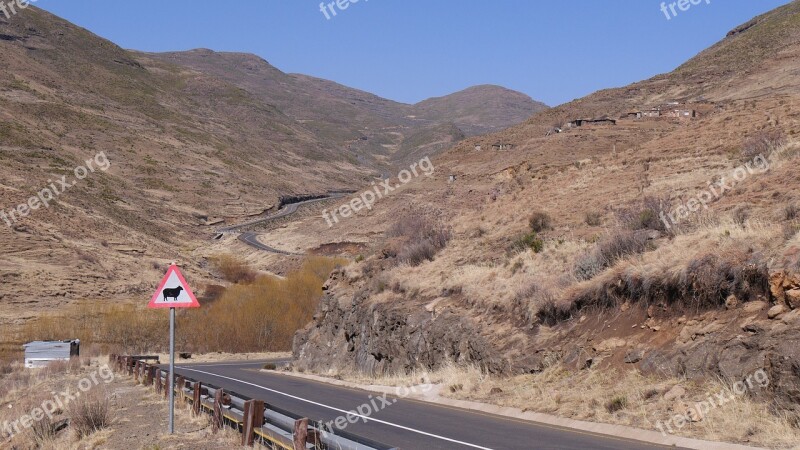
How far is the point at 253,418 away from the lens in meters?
11.3

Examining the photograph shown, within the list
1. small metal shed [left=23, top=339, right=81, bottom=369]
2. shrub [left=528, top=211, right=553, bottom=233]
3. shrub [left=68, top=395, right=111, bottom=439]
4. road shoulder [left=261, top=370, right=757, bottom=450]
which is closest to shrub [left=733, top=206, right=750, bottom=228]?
road shoulder [left=261, top=370, right=757, bottom=450]

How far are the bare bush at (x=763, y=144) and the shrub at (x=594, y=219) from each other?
480cm

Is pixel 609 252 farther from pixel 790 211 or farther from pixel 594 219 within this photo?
pixel 594 219

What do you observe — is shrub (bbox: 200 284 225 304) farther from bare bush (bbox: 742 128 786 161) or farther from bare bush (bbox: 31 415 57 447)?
bare bush (bbox: 31 415 57 447)

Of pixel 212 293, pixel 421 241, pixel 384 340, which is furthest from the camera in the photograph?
pixel 212 293

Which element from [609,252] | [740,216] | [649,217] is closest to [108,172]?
[649,217]

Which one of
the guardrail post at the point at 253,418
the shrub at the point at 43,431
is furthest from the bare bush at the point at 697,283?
the shrub at the point at 43,431

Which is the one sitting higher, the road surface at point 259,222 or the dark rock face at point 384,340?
the road surface at point 259,222

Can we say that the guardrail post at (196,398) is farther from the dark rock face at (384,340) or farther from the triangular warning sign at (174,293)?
the dark rock face at (384,340)

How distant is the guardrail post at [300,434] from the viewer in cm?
947

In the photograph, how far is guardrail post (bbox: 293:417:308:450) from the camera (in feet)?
31.1

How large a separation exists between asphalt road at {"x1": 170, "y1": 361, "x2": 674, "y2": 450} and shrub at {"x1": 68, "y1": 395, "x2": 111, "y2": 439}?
3.65 m

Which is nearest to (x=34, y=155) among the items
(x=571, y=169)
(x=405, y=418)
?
(x=571, y=169)

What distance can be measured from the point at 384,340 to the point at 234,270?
53148mm
